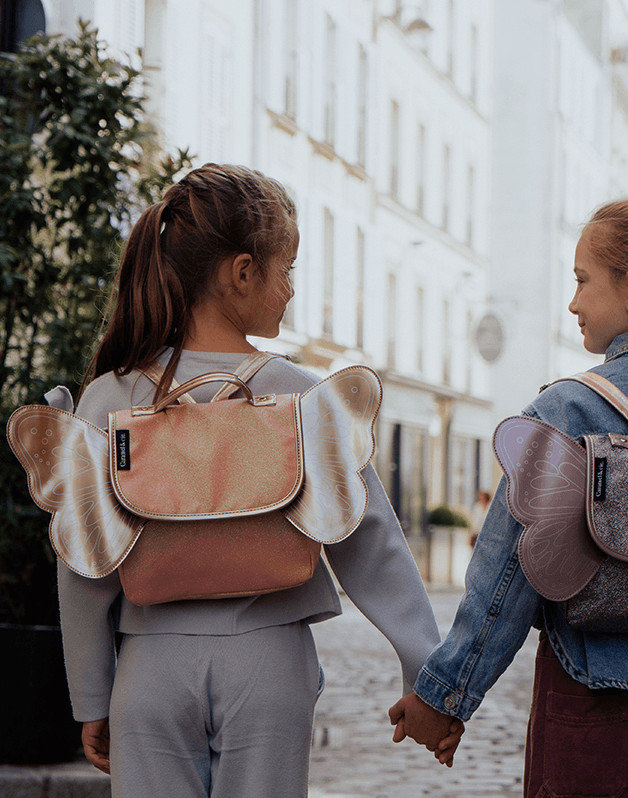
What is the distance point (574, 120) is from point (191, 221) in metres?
35.8

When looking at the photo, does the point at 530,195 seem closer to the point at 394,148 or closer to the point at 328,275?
the point at 394,148

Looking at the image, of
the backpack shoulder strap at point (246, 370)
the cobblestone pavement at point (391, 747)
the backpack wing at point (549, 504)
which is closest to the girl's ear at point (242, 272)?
the backpack shoulder strap at point (246, 370)

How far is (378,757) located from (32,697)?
212 centimetres

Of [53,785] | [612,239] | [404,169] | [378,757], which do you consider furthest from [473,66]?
[612,239]

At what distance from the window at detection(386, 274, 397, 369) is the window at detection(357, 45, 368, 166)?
2606mm

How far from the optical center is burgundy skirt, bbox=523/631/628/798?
7.90 ft

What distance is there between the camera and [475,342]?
2723cm

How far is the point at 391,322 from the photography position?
25109 millimetres

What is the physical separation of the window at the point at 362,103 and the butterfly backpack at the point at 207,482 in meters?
21.4

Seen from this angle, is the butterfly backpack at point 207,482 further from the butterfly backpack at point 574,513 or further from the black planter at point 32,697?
the black planter at point 32,697

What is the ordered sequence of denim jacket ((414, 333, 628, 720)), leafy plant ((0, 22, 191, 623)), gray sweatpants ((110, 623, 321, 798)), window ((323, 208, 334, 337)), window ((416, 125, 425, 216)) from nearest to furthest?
gray sweatpants ((110, 623, 321, 798)) → denim jacket ((414, 333, 628, 720)) → leafy plant ((0, 22, 191, 623)) → window ((323, 208, 334, 337)) → window ((416, 125, 425, 216))

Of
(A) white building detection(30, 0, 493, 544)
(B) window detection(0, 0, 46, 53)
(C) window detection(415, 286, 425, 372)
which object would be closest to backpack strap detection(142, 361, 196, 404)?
(B) window detection(0, 0, 46, 53)

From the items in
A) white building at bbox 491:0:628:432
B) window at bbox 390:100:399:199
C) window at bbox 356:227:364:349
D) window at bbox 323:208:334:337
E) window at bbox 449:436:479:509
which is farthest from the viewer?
white building at bbox 491:0:628:432

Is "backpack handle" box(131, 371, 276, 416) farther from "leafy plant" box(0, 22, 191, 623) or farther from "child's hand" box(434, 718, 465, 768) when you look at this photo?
"leafy plant" box(0, 22, 191, 623)
